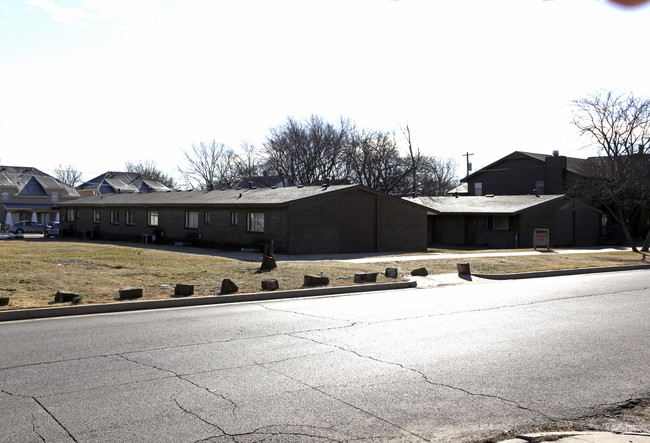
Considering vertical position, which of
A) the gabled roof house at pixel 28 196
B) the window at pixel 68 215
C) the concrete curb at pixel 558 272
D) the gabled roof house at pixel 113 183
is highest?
the gabled roof house at pixel 113 183

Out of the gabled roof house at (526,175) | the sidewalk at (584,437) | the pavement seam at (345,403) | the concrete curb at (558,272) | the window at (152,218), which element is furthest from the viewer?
the gabled roof house at (526,175)

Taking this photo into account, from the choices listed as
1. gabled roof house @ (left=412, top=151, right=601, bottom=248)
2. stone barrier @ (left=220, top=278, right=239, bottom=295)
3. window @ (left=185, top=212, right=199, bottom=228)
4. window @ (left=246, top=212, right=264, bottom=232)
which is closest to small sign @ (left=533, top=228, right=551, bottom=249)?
gabled roof house @ (left=412, top=151, right=601, bottom=248)

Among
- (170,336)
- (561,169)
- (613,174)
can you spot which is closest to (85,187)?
(561,169)

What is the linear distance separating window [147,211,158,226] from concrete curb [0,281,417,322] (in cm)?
2635

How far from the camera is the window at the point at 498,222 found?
1652 inches

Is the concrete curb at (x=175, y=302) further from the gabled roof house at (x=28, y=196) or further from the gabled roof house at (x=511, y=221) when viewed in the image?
the gabled roof house at (x=28, y=196)

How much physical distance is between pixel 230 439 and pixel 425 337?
5.05m

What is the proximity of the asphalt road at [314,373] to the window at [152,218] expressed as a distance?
94.7 feet

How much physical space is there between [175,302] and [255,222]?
18.6 meters

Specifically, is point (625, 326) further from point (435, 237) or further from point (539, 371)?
point (435, 237)

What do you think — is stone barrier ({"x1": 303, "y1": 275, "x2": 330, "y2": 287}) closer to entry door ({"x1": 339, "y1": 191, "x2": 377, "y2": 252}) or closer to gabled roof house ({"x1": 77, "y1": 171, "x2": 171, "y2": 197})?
entry door ({"x1": 339, "y1": 191, "x2": 377, "y2": 252})

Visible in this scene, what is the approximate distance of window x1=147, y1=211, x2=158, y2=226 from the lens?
3984 centimetres

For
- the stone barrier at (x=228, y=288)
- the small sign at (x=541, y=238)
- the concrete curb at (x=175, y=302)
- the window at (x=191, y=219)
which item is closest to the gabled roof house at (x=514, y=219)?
the small sign at (x=541, y=238)

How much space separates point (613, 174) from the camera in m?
37.4
